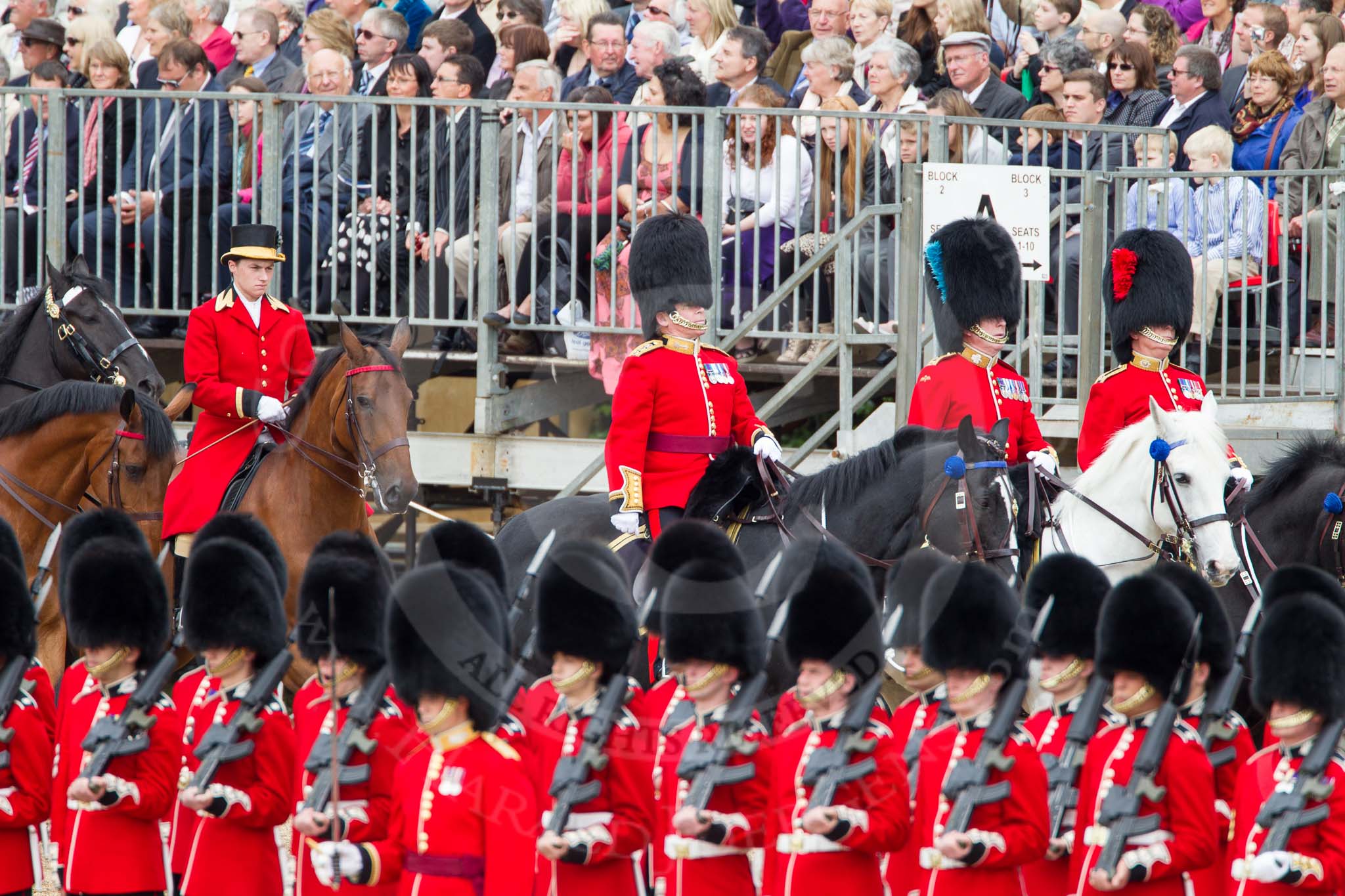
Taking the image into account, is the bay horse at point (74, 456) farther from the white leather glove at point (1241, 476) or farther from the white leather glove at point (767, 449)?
the white leather glove at point (1241, 476)

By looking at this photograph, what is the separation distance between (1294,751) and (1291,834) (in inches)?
9.0

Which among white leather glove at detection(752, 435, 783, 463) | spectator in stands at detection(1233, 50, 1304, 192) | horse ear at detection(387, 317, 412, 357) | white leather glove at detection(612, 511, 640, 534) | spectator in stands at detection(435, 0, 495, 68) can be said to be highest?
spectator in stands at detection(435, 0, 495, 68)

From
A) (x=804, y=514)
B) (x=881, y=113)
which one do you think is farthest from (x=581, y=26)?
(x=804, y=514)

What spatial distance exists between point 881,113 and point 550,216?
1.64 m

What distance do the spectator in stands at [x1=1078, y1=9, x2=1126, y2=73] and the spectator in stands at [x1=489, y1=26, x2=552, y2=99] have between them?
2.80m

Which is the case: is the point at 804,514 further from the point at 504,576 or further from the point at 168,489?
the point at 168,489

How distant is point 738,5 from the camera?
12156mm

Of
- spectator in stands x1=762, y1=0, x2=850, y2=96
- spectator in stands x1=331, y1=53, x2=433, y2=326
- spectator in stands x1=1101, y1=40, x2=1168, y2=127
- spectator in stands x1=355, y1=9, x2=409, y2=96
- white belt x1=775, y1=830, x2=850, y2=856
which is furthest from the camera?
spectator in stands x1=355, y1=9, x2=409, y2=96

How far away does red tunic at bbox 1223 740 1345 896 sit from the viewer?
4.85m

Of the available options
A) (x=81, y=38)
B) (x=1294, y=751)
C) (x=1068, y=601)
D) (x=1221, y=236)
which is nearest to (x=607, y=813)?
(x=1068, y=601)

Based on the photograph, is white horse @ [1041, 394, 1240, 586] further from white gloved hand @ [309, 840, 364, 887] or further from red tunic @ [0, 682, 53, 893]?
red tunic @ [0, 682, 53, 893]

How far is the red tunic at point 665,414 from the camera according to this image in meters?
7.38

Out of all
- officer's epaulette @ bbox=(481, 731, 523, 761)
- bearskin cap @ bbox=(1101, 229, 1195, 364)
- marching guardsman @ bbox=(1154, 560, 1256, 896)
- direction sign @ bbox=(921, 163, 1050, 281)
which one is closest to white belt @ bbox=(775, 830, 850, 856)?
officer's epaulette @ bbox=(481, 731, 523, 761)

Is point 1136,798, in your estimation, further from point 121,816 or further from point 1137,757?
point 121,816
